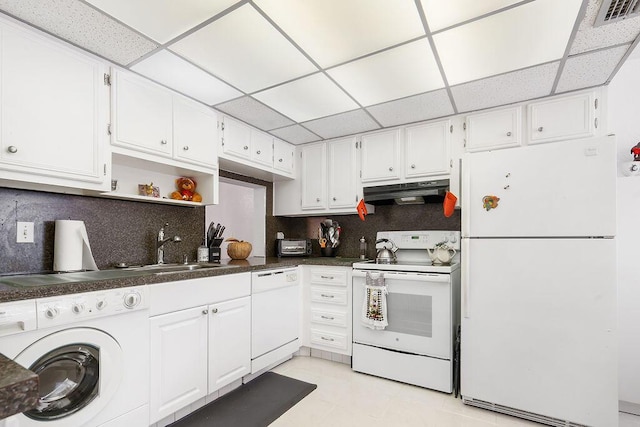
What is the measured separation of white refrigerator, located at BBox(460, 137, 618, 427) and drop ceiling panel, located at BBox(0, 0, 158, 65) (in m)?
2.29

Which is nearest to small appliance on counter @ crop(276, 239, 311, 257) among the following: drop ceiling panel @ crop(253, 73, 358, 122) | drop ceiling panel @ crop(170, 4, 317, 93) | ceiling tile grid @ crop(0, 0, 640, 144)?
drop ceiling panel @ crop(253, 73, 358, 122)

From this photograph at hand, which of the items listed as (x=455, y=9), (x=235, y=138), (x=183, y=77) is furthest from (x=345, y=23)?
(x=235, y=138)

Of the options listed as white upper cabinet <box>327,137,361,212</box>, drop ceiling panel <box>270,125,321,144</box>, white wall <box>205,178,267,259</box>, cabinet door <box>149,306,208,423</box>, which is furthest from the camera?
white wall <box>205,178,267,259</box>

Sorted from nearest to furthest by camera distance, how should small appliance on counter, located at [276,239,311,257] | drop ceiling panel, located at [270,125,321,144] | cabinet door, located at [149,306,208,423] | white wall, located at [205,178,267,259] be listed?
cabinet door, located at [149,306,208,423]
drop ceiling panel, located at [270,125,321,144]
small appliance on counter, located at [276,239,311,257]
white wall, located at [205,178,267,259]

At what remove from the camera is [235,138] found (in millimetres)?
2912

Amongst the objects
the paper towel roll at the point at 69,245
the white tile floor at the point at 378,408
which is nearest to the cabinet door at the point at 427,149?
the white tile floor at the point at 378,408

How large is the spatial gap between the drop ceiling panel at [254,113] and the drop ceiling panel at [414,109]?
0.85 m

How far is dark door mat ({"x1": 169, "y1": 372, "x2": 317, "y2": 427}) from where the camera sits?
201cm

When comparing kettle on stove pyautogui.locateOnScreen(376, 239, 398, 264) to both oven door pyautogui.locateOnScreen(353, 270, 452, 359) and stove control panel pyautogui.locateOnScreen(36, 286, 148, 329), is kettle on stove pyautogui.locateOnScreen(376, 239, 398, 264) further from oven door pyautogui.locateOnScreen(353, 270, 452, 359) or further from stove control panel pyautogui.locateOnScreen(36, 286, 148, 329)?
stove control panel pyautogui.locateOnScreen(36, 286, 148, 329)

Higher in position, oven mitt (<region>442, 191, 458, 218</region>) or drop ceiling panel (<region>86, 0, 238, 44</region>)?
drop ceiling panel (<region>86, 0, 238, 44</region>)

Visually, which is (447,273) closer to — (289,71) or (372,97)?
(372,97)

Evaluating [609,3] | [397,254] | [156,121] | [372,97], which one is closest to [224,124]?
[156,121]

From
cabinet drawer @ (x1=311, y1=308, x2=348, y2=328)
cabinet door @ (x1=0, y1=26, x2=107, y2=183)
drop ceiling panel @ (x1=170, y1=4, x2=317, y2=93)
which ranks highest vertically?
drop ceiling panel @ (x1=170, y1=4, x2=317, y2=93)

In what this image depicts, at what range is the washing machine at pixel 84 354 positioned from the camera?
4.32 ft
